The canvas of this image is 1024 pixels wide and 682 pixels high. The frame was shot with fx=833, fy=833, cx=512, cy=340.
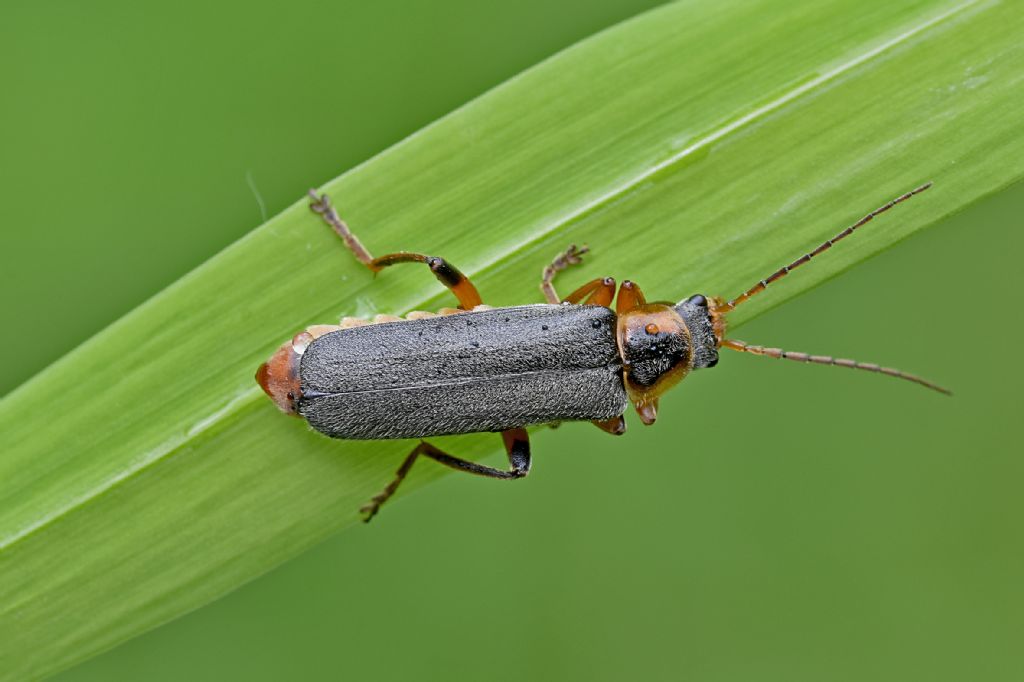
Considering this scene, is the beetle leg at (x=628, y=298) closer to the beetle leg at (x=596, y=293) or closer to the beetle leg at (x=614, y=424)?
the beetle leg at (x=596, y=293)

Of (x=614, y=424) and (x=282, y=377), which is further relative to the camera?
→ (x=614, y=424)

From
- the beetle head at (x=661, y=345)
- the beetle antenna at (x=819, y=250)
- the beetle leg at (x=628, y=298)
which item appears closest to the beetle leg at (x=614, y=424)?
the beetle head at (x=661, y=345)

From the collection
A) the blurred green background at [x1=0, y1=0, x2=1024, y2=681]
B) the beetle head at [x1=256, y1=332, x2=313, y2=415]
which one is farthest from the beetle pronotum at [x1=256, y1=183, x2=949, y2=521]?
the blurred green background at [x1=0, y1=0, x2=1024, y2=681]

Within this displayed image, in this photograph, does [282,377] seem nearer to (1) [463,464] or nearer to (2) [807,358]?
(1) [463,464]

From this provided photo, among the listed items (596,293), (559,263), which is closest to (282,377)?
(559,263)

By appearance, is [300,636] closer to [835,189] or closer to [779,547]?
[779,547]

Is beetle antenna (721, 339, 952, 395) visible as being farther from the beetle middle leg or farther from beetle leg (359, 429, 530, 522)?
the beetle middle leg
